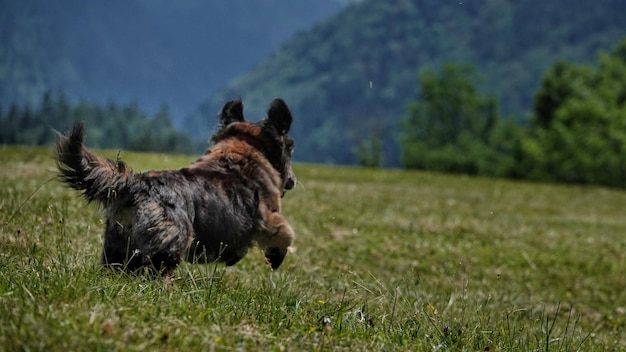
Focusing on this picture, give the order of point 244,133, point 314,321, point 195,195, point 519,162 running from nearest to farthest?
1. point 314,321
2. point 195,195
3. point 244,133
4. point 519,162

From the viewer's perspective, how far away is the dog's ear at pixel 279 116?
25.8 feet

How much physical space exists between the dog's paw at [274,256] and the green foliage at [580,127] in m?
74.7

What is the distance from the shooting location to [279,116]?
7969 mm

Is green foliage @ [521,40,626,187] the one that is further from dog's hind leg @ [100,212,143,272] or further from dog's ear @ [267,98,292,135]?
dog's hind leg @ [100,212,143,272]

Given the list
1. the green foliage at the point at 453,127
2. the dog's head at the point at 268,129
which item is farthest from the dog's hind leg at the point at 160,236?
the green foliage at the point at 453,127

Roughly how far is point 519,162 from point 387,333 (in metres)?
90.0

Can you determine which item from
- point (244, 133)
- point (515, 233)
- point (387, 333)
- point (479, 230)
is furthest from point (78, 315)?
point (515, 233)

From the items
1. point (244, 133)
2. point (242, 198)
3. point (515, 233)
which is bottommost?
→ point (515, 233)

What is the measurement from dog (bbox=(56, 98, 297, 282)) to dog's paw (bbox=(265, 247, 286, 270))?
1 cm

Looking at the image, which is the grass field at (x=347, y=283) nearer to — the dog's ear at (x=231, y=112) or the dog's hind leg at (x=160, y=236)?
the dog's hind leg at (x=160, y=236)

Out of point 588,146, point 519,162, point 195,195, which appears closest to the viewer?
point 195,195

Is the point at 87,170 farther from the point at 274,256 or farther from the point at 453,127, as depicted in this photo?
the point at 453,127

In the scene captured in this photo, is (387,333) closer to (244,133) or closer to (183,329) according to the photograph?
(183,329)

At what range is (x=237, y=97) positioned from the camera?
8039mm
